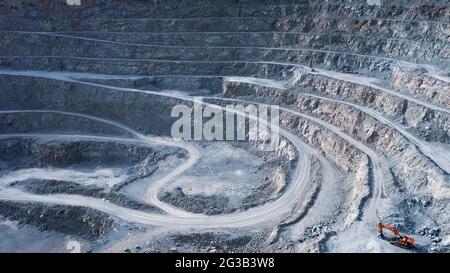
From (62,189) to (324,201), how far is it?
A: 81.6 feet

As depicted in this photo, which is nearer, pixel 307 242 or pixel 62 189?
pixel 307 242

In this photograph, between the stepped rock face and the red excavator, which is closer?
the red excavator

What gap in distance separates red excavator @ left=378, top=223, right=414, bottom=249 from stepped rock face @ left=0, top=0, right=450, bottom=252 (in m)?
0.63

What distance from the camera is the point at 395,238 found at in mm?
23969

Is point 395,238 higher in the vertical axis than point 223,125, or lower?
lower

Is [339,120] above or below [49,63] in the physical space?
below

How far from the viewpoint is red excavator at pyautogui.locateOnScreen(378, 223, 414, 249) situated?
2331cm

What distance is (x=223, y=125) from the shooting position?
1901 inches

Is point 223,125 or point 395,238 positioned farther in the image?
point 223,125

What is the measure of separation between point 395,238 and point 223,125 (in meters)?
27.3

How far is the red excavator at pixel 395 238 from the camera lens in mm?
23312

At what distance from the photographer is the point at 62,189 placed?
39.8m

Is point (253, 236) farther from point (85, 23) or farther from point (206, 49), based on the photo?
point (85, 23)

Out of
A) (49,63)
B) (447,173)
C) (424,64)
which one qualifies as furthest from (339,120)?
(49,63)
